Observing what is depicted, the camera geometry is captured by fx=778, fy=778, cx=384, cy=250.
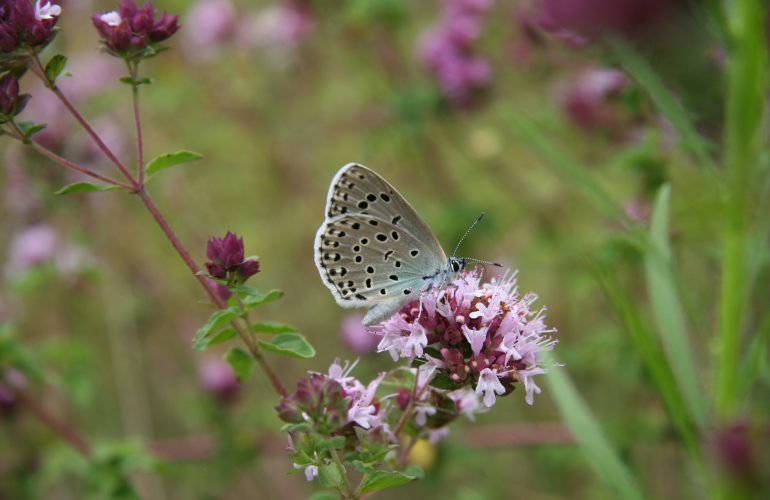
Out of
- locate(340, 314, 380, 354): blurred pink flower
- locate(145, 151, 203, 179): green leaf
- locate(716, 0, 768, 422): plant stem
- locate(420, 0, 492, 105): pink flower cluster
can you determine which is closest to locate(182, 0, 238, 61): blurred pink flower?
locate(420, 0, 492, 105): pink flower cluster

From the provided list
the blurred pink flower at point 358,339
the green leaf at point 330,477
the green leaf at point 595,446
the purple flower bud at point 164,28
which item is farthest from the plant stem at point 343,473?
the blurred pink flower at point 358,339

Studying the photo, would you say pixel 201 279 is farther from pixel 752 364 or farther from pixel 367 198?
pixel 752 364

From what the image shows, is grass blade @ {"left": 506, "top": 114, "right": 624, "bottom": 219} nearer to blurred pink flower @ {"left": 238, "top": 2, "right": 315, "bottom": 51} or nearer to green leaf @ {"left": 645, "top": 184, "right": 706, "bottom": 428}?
green leaf @ {"left": 645, "top": 184, "right": 706, "bottom": 428}

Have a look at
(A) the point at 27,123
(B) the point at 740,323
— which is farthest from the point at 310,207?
(B) the point at 740,323

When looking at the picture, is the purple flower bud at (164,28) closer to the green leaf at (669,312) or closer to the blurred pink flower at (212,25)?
the green leaf at (669,312)

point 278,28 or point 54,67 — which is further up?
point 54,67

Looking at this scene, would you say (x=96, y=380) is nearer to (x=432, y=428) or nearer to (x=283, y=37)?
(x=283, y=37)

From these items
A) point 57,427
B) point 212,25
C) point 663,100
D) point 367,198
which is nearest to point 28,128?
point 367,198
